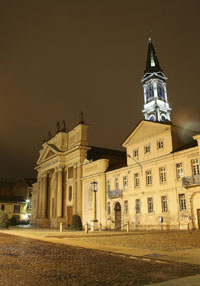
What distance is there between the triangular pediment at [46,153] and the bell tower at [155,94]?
3841 cm

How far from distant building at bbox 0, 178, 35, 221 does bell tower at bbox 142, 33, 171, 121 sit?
44.2 metres

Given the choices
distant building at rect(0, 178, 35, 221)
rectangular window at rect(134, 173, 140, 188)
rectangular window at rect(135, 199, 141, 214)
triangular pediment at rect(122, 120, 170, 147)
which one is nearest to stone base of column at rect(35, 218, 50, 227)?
distant building at rect(0, 178, 35, 221)

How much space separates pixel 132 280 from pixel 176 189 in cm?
2579

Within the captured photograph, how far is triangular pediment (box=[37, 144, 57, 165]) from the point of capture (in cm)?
6001

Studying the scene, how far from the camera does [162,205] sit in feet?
112

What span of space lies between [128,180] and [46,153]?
92.9ft

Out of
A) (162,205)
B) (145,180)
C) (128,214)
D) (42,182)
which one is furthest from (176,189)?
(42,182)

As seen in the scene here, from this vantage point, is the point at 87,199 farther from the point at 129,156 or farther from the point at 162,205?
the point at 162,205

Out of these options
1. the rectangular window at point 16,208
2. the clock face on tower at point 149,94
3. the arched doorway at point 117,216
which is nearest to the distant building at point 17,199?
the rectangular window at point 16,208

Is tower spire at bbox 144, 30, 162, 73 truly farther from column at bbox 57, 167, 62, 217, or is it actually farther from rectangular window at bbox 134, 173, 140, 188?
rectangular window at bbox 134, 173, 140, 188

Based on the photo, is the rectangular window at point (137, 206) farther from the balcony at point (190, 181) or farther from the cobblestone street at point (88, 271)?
the cobblestone street at point (88, 271)

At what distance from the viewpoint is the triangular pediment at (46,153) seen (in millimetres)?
60006

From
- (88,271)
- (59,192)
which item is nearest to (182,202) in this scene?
(88,271)

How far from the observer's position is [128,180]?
39.9 metres
